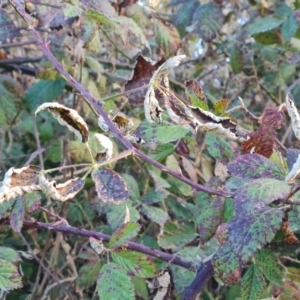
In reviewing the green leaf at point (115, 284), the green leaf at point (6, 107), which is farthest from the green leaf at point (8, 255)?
the green leaf at point (6, 107)

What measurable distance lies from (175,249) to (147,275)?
37cm

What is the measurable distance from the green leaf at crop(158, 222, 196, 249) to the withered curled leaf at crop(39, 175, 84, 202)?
41 cm

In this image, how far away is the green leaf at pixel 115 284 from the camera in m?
0.76

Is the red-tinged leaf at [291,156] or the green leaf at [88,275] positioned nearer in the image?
the red-tinged leaf at [291,156]

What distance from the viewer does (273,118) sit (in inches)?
Result: 35.4

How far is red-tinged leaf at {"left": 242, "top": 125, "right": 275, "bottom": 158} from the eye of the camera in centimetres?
87

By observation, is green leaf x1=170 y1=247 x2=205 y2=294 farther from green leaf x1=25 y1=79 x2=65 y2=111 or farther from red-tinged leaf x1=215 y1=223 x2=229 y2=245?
green leaf x1=25 y1=79 x2=65 y2=111

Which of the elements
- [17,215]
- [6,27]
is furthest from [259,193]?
[6,27]

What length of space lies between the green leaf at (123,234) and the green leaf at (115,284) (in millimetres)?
34

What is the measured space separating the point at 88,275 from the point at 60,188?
1.66 ft

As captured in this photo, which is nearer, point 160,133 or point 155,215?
point 160,133

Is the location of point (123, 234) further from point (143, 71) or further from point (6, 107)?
point (6, 107)

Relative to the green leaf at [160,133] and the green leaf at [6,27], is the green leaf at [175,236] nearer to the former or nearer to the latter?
the green leaf at [160,133]

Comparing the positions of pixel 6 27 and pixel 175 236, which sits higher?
pixel 6 27
